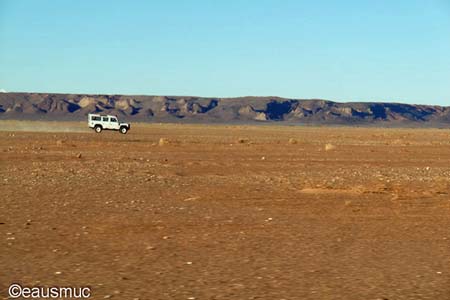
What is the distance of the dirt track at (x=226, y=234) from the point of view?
827cm

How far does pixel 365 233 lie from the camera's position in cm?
1227

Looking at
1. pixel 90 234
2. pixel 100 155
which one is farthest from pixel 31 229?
pixel 100 155

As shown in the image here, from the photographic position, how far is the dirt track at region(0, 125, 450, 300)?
326 inches

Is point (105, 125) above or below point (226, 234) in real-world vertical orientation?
below

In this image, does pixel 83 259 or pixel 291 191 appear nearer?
pixel 83 259

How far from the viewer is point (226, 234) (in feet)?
38.9

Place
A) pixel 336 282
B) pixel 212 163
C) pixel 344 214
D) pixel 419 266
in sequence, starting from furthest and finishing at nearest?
pixel 212 163
pixel 344 214
pixel 419 266
pixel 336 282

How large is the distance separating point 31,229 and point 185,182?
9031mm

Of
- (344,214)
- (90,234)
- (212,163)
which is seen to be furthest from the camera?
(212,163)

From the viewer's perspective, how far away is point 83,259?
9570 millimetres

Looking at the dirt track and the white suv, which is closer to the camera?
the dirt track

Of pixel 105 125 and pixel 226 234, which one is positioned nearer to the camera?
pixel 226 234

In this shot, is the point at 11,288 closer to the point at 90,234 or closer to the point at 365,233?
the point at 90,234

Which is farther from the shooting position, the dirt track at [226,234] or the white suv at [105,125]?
the white suv at [105,125]
